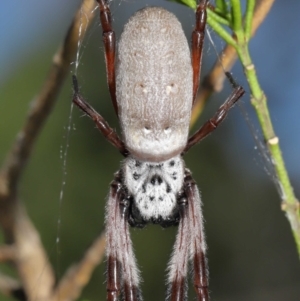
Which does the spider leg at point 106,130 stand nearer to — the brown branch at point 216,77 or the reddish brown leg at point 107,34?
the reddish brown leg at point 107,34

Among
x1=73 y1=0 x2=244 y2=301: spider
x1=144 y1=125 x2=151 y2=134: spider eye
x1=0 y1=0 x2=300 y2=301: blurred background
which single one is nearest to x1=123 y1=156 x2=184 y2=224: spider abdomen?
x1=73 y1=0 x2=244 y2=301: spider

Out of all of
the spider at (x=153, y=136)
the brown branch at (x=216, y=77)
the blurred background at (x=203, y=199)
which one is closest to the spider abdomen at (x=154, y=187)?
the spider at (x=153, y=136)

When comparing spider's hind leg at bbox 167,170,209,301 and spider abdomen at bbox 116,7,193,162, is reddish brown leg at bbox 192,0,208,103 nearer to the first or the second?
spider abdomen at bbox 116,7,193,162

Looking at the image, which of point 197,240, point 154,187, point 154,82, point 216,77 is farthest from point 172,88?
point 216,77

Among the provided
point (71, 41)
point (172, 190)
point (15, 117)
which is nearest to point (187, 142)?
point (172, 190)

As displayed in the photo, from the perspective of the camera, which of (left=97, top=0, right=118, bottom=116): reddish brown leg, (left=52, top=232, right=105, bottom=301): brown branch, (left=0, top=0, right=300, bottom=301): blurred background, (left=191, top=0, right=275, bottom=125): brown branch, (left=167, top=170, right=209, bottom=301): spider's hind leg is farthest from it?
(left=0, top=0, right=300, bottom=301): blurred background

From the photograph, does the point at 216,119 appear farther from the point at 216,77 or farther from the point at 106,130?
the point at 216,77
